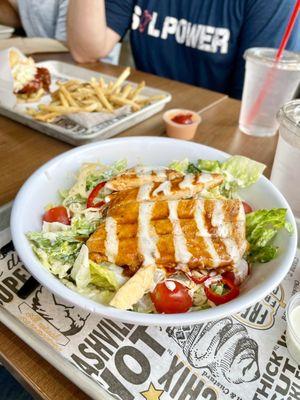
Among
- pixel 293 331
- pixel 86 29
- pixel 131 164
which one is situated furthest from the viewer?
pixel 86 29

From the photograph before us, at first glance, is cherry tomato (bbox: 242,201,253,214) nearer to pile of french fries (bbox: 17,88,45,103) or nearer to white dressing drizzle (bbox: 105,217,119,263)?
white dressing drizzle (bbox: 105,217,119,263)

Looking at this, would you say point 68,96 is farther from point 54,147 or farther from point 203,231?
point 203,231

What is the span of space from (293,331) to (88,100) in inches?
65.8

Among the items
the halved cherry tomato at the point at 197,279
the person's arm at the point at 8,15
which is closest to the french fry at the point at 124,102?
the halved cherry tomato at the point at 197,279

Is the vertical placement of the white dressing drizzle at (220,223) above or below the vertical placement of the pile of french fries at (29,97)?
above

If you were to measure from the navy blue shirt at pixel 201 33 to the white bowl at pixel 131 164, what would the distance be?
1872 millimetres

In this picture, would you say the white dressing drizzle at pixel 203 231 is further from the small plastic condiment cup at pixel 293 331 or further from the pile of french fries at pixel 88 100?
the pile of french fries at pixel 88 100

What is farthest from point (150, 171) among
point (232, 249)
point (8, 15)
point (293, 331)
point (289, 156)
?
point (8, 15)

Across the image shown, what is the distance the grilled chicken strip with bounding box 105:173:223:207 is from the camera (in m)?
1.20

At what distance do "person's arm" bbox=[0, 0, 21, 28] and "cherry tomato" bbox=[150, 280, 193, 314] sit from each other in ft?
15.6

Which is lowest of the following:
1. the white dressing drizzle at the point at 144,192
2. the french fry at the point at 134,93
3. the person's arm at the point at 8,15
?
the person's arm at the point at 8,15

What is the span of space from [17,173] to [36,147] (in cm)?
26

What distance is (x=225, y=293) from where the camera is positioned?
43.2 inches

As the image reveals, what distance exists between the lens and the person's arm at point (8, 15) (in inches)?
178
